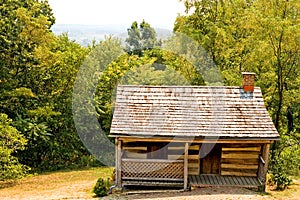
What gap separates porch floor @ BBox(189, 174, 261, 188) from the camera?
15.8 m

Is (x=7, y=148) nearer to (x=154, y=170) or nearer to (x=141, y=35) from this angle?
(x=154, y=170)

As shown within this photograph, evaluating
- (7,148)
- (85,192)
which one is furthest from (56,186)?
(7,148)

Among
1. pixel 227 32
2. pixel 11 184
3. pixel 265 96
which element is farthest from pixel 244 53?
pixel 11 184

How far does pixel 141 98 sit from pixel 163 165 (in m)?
3.32

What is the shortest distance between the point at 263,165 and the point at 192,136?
3394 millimetres

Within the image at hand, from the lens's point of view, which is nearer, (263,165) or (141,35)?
(263,165)

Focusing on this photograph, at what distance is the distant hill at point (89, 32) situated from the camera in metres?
31.0

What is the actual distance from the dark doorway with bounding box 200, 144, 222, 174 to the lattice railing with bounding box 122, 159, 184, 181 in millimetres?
1402

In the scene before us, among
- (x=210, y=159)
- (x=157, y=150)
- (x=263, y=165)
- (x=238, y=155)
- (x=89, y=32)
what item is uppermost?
(x=89, y=32)

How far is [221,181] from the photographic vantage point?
16.2 m

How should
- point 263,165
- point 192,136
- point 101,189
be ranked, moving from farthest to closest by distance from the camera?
1. point 263,165
2. point 101,189
3. point 192,136

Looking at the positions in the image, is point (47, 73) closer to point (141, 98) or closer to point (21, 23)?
point (21, 23)

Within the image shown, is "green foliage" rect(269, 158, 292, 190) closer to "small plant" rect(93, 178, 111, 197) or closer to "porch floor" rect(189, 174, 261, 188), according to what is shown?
"porch floor" rect(189, 174, 261, 188)

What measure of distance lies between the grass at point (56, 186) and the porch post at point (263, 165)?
24.5ft
